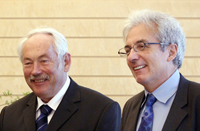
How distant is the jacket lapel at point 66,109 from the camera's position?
2.51 metres

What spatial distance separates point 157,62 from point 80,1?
13.9 ft

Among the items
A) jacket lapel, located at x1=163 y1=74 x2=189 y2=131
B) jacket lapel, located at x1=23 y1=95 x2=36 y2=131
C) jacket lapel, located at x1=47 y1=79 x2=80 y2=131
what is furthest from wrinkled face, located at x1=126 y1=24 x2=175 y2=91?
jacket lapel, located at x1=23 y1=95 x2=36 y2=131

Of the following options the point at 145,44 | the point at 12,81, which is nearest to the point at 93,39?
the point at 12,81

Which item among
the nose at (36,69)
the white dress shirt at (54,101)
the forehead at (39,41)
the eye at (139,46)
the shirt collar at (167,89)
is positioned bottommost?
the white dress shirt at (54,101)

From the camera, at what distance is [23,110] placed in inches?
108

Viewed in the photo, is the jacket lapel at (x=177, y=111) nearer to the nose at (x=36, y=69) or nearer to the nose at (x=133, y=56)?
the nose at (x=133, y=56)

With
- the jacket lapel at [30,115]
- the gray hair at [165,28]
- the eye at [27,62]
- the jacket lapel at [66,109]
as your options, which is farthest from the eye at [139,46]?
the jacket lapel at [30,115]

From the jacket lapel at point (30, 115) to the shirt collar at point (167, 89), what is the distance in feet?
3.46

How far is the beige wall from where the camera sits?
6.05 metres

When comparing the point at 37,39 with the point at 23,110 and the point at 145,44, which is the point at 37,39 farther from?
the point at 145,44

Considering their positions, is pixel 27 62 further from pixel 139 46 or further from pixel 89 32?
pixel 89 32

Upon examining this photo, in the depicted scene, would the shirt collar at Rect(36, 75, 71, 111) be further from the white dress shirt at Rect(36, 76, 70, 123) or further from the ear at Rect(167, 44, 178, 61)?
the ear at Rect(167, 44, 178, 61)

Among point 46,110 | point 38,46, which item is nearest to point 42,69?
point 38,46

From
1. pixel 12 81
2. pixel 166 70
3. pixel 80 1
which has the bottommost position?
pixel 12 81
